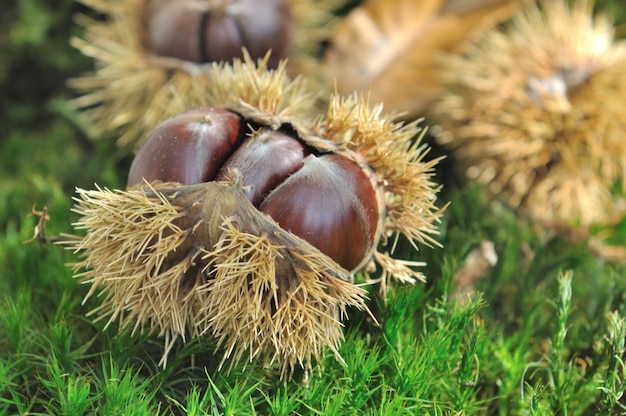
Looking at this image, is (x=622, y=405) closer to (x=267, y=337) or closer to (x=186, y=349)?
(x=267, y=337)

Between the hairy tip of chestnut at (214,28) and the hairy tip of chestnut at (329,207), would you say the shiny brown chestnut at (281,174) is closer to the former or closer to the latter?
the hairy tip of chestnut at (329,207)

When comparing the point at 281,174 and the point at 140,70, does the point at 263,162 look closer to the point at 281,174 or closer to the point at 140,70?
the point at 281,174

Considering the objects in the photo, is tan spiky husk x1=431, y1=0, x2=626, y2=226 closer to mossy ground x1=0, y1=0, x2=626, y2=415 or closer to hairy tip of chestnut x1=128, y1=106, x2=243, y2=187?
mossy ground x1=0, y1=0, x2=626, y2=415

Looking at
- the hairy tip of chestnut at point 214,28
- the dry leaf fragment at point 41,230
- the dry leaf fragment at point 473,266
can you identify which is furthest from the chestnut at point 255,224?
the hairy tip of chestnut at point 214,28

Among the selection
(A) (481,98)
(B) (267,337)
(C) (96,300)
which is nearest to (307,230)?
(B) (267,337)

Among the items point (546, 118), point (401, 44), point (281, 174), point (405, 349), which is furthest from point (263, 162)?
point (401, 44)

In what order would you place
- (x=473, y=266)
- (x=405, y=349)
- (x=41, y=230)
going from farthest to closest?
(x=473, y=266)
(x=41, y=230)
(x=405, y=349)

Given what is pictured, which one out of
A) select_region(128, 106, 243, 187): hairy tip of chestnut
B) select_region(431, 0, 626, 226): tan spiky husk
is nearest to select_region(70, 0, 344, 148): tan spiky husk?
select_region(128, 106, 243, 187): hairy tip of chestnut
